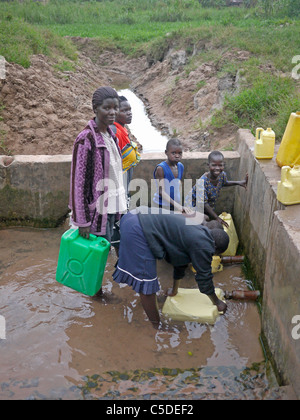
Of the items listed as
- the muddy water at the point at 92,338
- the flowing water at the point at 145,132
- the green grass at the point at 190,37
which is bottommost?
the muddy water at the point at 92,338

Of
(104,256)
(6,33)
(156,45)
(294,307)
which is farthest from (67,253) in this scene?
(156,45)

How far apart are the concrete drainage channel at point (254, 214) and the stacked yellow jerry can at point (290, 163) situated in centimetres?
8

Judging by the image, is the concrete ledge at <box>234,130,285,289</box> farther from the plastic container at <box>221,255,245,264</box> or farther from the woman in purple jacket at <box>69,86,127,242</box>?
the woman in purple jacket at <box>69,86,127,242</box>

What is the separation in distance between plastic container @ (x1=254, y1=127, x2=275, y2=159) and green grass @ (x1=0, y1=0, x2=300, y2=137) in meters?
1.19

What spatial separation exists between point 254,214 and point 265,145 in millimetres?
639

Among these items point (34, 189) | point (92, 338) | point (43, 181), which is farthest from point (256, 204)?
point (34, 189)

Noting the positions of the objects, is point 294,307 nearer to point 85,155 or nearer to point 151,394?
point 151,394

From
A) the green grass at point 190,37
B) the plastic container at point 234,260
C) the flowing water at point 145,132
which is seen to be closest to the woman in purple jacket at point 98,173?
the plastic container at point 234,260

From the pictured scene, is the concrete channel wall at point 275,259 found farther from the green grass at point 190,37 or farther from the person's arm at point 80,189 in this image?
the green grass at point 190,37

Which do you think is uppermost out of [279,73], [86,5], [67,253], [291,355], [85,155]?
[86,5]

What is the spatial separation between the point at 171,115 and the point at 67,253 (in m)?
7.06

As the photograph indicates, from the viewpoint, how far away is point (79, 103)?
8.20 metres

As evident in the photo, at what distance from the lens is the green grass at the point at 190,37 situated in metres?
6.10
